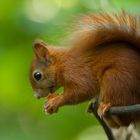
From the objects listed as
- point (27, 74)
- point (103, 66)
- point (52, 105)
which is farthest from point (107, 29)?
point (27, 74)

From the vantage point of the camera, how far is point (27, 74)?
9.73 ft

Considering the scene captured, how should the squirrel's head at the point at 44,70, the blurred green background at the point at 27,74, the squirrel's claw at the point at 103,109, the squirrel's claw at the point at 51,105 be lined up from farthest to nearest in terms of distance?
the blurred green background at the point at 27,74, the squirrel's head at the point at 44,70, the squirrel's claw at the point at 51,105, the squirrel's claw at the point at 103,109

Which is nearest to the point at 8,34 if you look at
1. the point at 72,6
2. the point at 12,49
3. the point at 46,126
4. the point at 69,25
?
the point at 12,49

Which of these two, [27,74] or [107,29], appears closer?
[107,29]

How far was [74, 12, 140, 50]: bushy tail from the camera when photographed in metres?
2.10

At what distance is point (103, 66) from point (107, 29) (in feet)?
0.41

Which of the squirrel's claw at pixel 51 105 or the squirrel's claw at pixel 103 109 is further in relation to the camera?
the squirrel's claw at pixel 51 105

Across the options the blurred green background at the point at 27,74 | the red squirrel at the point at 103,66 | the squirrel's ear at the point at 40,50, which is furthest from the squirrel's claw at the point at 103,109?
the blurred green background at the point at 27,74

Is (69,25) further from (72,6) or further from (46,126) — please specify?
(46,126)

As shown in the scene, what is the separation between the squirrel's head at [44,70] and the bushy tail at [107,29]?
0.22m

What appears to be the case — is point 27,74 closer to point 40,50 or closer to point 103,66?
point 40,50

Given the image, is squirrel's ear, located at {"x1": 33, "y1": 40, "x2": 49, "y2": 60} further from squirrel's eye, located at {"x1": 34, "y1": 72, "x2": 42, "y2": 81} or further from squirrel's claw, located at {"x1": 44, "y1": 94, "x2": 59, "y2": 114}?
squirrel's claw, located at {"x1": 44, "y1": 94, "x2": 59, "y2": 114}

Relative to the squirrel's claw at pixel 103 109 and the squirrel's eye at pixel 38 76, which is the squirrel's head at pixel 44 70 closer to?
the squirrel's eye at pixel 38 76

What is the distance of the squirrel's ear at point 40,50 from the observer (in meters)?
2.35
